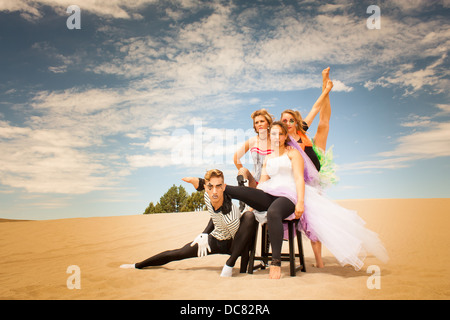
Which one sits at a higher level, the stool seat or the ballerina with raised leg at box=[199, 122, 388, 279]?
the ballerina with raised leg at box=[199, 122, 388, 279]

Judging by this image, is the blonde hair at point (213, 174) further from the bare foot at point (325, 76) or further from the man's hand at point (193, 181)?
the bare foot at point (325, 76)

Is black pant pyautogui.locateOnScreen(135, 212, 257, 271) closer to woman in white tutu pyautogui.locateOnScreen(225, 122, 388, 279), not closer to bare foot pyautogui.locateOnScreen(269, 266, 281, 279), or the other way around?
woman in white tutu pyautogui.locateOnScreen(225, 122, 388, 279)

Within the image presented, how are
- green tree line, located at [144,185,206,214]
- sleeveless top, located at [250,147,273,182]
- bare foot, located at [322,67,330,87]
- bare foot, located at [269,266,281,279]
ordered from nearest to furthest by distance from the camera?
bare foot, located at [269,266,281,279], sleeveless top, located at [250,147,273,182], bare foot, located at [322,67,330,87], green tree line, located at [144,185,206,214]

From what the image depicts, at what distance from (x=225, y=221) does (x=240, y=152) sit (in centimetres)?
127

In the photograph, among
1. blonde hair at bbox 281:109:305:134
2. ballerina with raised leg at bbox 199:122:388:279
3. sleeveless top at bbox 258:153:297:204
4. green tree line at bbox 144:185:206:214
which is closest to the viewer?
ballerina with raised leg at bbox 199:122:388:279

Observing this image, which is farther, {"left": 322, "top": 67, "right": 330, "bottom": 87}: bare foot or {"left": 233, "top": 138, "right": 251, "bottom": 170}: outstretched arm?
{"left": 322, "top": 67, "right": 330, "bottom": 87}: bare foot

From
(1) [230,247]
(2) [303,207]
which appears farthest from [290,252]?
(1) [230,247]

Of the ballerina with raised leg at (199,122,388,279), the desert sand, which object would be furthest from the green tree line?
the ballerina with raised leg at (199,122,388,279)

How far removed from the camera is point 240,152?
5180mm

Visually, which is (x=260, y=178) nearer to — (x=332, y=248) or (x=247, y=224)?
(x=247, y=224)

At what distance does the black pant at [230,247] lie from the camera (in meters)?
4.39

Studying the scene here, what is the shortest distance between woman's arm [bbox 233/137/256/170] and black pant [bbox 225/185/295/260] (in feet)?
3.14

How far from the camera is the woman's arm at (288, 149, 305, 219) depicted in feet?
13.8

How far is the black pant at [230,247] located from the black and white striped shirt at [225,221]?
7cm
